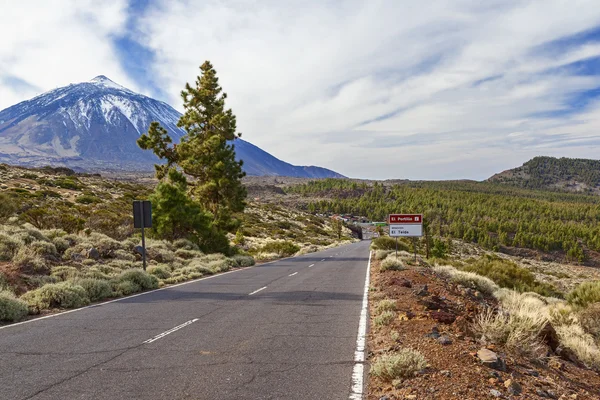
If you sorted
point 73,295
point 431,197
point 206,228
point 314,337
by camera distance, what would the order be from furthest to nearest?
point 431,197 < point 206,228 < point 73,295 < point 314,337

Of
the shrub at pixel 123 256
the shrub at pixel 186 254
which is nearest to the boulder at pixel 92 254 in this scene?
the shrub at pixel 123 256

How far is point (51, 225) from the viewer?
21.7 meters

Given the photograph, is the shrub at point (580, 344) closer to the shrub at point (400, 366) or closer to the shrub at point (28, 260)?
the shrub at point (400, 366)

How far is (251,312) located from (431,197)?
199 metres

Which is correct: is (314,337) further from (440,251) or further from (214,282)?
(440,251)

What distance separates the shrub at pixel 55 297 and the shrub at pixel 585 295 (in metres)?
15.5

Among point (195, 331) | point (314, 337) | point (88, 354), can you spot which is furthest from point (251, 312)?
point (88, 354)

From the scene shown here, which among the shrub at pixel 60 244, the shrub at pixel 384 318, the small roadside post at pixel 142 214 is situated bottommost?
the shrub at pixel 384 318

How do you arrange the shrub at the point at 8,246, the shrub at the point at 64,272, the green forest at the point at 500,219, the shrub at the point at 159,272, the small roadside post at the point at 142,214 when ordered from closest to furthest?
the shrub at the point at 64,272, the shrub at the point at 8,246, the small roadside post at the point at 142,214, the shrub at the point at 159,272, the green forest at the point at 500,219

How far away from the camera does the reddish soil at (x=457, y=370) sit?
4.71 metres

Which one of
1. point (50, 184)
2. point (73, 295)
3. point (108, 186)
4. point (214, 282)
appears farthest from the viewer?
point (108, 186)

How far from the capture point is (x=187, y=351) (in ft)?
20.9

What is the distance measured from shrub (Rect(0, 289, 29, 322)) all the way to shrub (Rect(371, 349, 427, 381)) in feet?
26.5

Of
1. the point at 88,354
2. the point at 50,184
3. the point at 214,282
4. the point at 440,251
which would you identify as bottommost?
the point at 440,251
